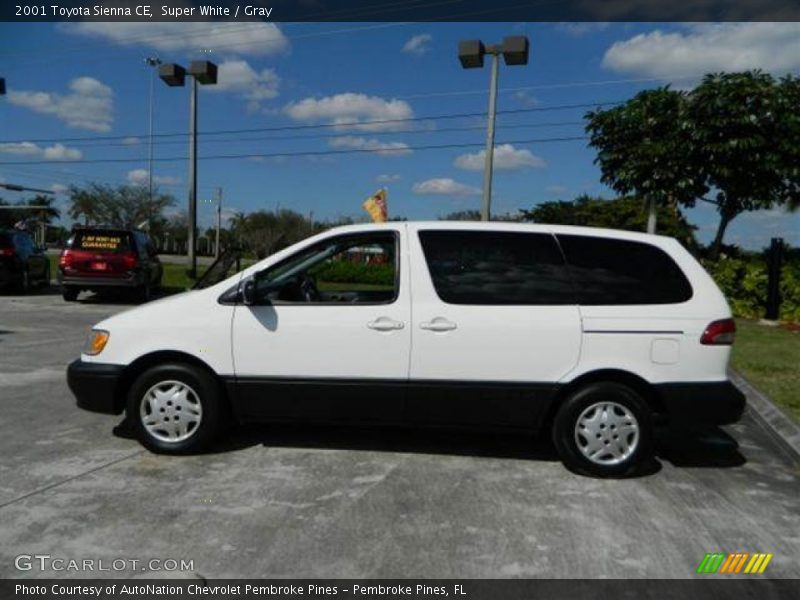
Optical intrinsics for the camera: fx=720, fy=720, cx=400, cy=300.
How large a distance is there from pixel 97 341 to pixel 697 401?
13.9 ft

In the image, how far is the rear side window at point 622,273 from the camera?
4.96 metres

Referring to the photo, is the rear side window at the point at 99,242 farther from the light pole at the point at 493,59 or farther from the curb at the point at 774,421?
the curb at the point at 774,421

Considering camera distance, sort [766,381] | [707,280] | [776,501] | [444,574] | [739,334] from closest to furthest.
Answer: [444,574] → [776,501] → [707,280] → [766,381] → [739,334]

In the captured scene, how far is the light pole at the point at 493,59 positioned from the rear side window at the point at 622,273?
1295 centimetres

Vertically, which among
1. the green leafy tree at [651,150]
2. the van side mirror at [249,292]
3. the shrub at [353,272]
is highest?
the green leafy tree at [651,150]

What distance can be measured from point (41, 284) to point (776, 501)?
19.8m

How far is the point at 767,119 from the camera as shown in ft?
49.7

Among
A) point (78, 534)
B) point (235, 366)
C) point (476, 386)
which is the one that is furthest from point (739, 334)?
point (78, 534)

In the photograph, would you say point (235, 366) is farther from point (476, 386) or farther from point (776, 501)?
point (776, 501)

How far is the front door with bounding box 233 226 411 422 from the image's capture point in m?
4.96

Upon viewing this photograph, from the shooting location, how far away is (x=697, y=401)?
489 cm

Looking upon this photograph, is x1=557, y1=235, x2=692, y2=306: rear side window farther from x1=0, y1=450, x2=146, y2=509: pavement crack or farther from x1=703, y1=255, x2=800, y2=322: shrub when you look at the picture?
x1=703, y1=255, x2=800, y2=322: shrub

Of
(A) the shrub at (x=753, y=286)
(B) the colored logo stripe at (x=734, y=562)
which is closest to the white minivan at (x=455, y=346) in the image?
(B) the colored logo stripe at (x=734, y=562)

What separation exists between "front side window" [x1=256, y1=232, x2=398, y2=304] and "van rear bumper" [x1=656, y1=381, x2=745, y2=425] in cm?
200
